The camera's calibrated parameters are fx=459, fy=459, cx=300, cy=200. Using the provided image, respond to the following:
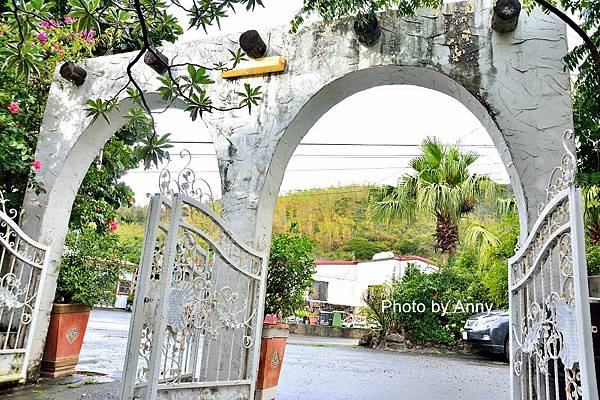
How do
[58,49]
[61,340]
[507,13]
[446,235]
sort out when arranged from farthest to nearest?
[446,235] → [58,49] → [61,340] → [507,13]

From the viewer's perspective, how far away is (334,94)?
382cm

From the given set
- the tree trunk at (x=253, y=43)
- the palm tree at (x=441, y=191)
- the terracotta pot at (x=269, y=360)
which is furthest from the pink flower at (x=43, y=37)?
the palm tree at (x=441, y=191)

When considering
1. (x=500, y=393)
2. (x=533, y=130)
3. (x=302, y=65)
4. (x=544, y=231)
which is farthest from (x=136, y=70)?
(x=500, y=393)

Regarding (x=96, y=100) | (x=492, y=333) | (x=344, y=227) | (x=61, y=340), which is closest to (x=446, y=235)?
(x=492, y=333)

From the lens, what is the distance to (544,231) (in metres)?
2.19

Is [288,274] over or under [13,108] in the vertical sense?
under

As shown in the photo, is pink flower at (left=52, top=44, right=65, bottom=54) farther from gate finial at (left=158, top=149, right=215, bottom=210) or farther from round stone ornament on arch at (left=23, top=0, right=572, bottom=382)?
gate finial at (left=158, top=149, right=215, bottom=210)

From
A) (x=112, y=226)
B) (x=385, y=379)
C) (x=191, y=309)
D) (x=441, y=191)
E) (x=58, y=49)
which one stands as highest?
(x=441, y=191)

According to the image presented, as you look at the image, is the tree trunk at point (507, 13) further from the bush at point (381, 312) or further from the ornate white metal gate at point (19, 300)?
the bush at point (381, 312)

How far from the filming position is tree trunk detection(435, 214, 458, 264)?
11.5 metres

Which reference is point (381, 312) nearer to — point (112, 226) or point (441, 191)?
point (441, 191)

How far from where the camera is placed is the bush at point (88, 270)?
456 cm

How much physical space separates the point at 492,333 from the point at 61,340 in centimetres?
697

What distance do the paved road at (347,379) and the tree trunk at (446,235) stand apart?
3.77 meters
